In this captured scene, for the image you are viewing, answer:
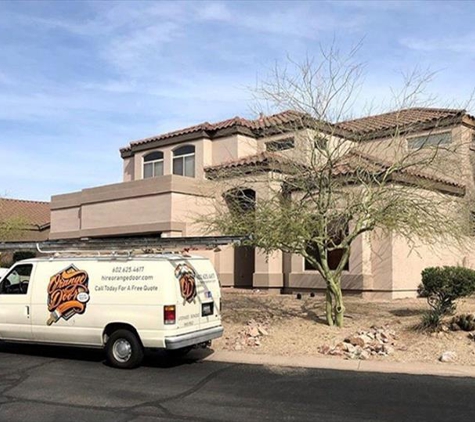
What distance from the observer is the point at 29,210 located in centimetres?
4288

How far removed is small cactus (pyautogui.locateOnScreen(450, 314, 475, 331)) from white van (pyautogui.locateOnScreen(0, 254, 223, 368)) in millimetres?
5057

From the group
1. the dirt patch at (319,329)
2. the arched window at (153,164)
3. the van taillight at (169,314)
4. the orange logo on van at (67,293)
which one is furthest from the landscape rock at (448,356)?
the arched window at (153,164)

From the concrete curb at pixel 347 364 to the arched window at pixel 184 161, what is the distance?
53.4 feet

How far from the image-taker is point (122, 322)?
10375 mm

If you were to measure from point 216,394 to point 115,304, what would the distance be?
9.28 feet

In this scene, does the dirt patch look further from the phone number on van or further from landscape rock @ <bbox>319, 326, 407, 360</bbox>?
the phone number on van

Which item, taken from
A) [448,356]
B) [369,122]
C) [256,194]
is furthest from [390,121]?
[448,356]

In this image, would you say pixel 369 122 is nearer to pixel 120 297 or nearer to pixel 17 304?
pixel 120 297

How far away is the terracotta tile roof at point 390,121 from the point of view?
47.8 ft

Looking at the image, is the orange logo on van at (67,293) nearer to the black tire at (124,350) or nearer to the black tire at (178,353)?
the black tire at (124,350)

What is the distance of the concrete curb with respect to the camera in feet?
33.6

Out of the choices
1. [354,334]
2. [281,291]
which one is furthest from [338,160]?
[281,291]

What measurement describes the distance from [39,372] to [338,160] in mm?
7678

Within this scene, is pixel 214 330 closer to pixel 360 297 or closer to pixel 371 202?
pixel 371 202
